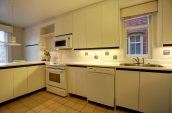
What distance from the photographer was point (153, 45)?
2146mm

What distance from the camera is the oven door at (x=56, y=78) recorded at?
261 cm

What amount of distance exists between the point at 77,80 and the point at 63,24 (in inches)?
69.7

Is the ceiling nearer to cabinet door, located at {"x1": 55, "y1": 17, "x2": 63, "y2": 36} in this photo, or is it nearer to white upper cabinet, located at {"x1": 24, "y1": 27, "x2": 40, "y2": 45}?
cabinet door, located at {"x1": 55, "y1": 17, "x2": 63, "y2": 36}

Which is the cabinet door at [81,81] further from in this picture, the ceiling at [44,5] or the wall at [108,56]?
the ceiling at [44,5]

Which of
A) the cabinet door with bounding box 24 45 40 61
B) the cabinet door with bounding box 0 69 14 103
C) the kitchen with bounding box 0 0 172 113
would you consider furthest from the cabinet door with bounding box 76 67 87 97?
the cabinet door with bounding box 24 45 40 61

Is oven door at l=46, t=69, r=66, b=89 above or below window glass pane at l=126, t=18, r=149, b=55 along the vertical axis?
below

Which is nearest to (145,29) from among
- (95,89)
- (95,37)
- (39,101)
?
(95,37)

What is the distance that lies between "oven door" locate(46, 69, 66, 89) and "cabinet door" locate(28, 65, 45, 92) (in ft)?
0.62

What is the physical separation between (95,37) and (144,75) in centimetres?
135

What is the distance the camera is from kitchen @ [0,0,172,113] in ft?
5.82

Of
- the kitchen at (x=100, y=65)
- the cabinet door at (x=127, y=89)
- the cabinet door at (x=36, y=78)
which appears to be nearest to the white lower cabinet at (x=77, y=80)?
the kitchen at (x=100, y=65)

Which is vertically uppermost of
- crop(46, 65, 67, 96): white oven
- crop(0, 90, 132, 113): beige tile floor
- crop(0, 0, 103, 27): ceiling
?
crop(0, 0, 103, 27): ceiling

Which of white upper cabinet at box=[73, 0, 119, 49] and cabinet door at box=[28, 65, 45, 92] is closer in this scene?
white upper cabinet at box=[73, 0, 119, 49]

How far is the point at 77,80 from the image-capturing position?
2.50 meters
